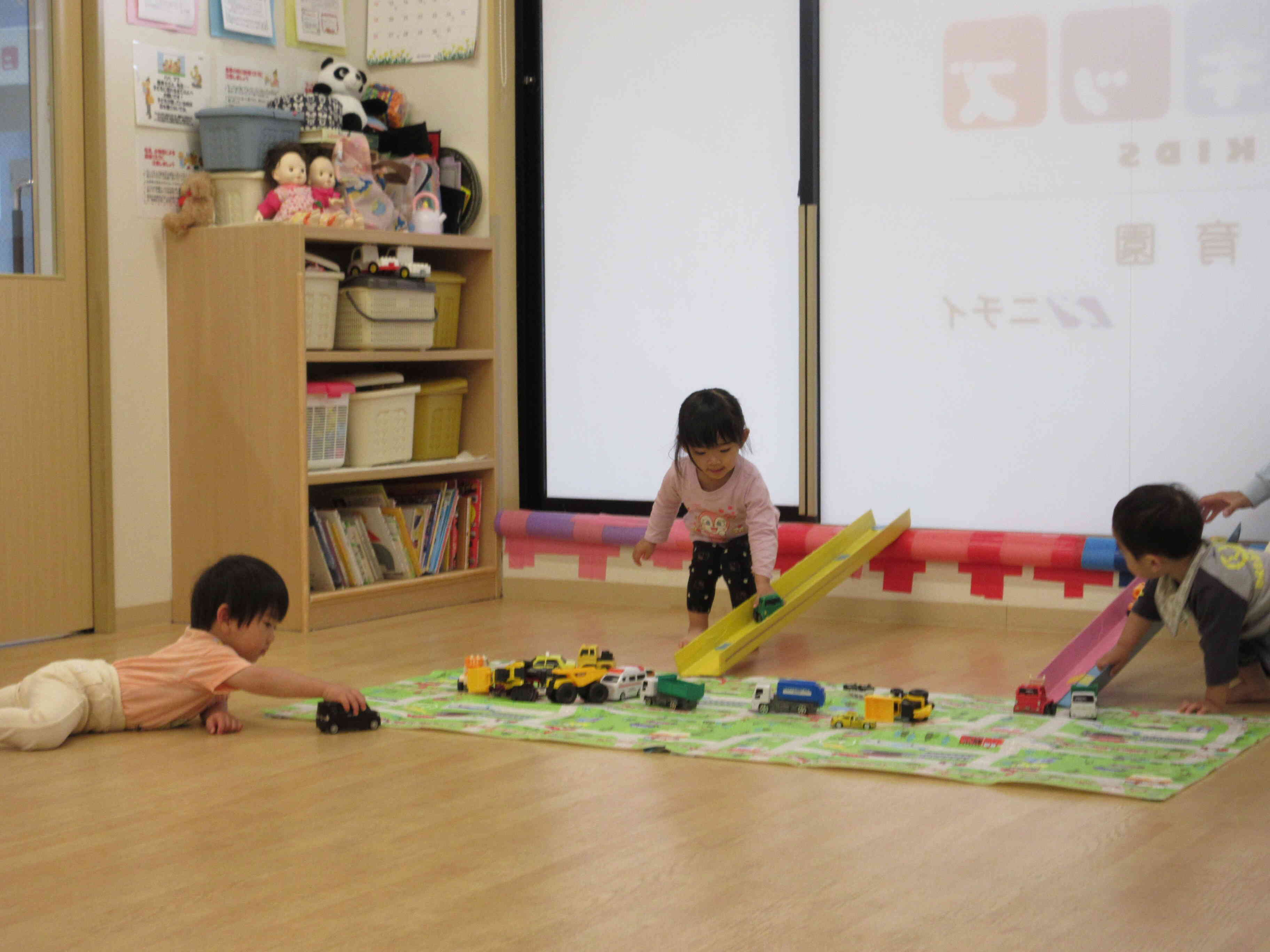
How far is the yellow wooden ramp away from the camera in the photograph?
3.47m

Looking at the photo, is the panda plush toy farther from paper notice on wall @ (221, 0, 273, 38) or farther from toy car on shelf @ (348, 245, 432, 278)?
toy car on shelf @ (348, 245, 432, 278)

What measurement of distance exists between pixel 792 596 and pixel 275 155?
1895 millimetres

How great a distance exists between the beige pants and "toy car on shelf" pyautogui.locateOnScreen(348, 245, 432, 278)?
1.68 m

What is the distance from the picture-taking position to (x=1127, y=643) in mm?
3182

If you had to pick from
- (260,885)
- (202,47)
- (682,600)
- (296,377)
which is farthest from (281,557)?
(260,885)

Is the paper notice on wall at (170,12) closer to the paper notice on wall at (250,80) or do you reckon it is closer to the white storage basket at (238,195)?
→ the paper notice on wall at (250,80)

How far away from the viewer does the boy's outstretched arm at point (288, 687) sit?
9.35 ft

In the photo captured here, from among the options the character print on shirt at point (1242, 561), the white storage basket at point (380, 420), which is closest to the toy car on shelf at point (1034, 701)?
the character print on shirt at point (1242, 561)

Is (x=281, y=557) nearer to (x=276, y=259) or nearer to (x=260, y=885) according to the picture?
(x=276, y=259)

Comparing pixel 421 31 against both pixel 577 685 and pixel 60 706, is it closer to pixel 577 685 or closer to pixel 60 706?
pixel 577 685

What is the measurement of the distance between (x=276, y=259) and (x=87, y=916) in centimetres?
251

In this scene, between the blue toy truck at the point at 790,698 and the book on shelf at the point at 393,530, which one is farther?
the book on shelf at the point at 393,530

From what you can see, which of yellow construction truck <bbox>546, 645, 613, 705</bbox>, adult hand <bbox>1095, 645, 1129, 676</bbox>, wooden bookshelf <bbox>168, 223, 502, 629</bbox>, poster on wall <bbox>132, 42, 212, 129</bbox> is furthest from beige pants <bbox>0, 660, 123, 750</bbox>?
adult hand <bbox>1095, 645, 1129, 676</bbox>

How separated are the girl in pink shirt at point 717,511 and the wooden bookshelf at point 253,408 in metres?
0.86
